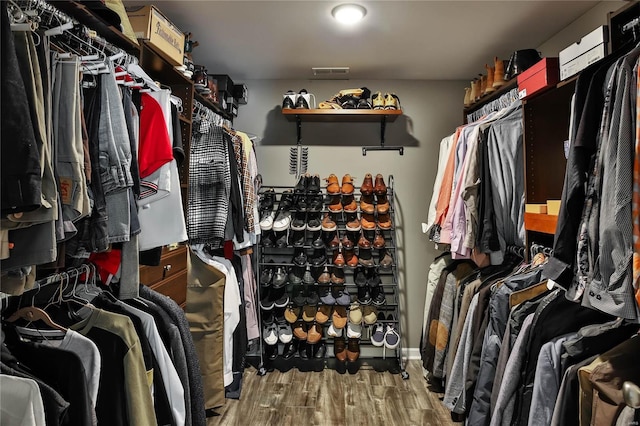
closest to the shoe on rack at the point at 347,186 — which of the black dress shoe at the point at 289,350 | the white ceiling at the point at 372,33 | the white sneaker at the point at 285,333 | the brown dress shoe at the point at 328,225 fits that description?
the brown dress shoe at the point at 328,225

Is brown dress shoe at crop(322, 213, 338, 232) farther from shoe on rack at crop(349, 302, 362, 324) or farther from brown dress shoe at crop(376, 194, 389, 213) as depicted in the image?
shoe on rack at crop(349, 302, 362, 324)

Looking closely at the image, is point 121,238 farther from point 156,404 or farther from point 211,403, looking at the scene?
point 211,403

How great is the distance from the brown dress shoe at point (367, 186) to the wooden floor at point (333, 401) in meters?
1.32

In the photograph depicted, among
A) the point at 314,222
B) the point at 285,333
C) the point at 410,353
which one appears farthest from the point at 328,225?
the point at 410,353

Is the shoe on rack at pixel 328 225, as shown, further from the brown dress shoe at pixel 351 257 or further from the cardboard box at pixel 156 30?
the cardboard box at pixel 156 30

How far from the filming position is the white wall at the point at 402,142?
125 inches

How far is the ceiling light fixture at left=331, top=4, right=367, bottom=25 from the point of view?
6.50 feet

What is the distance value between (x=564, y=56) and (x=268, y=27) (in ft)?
4.99

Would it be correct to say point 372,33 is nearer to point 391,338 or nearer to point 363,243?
point 363,243

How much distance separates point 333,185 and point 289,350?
1.28m

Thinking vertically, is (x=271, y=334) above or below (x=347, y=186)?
below

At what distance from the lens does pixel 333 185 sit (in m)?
2.90

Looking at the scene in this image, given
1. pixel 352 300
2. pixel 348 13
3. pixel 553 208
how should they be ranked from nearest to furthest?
pixel 553 208
pixel 348 13
pixel 352 300

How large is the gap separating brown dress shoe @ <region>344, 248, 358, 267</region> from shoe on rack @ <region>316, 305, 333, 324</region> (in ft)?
1.22
